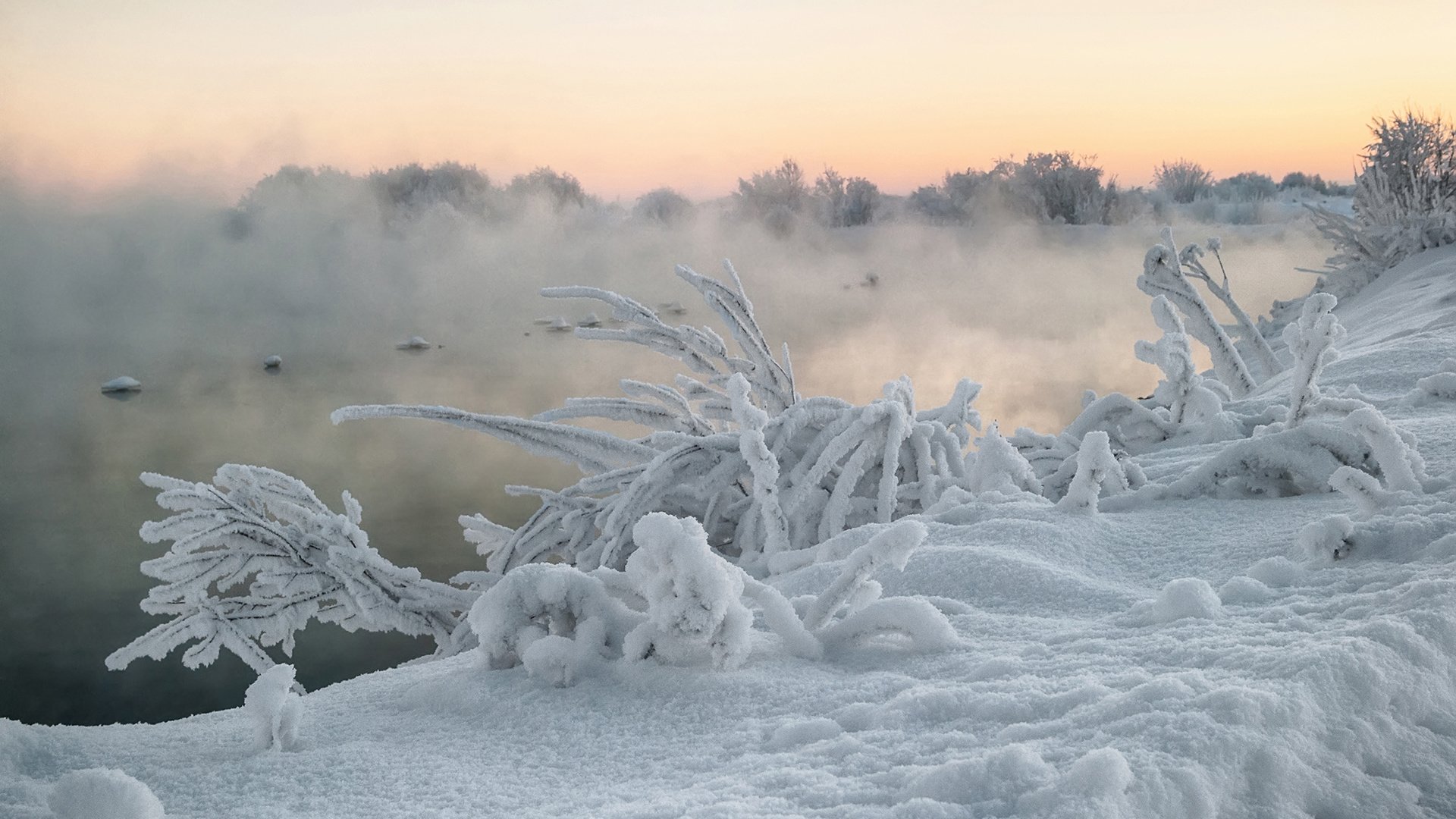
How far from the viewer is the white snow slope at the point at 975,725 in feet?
2.12

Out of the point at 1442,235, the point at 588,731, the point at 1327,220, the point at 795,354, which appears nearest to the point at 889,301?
the point at 795,354

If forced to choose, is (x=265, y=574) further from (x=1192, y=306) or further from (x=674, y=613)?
(x=1192, y=306)

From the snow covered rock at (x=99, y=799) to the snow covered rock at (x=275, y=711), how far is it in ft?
0.54

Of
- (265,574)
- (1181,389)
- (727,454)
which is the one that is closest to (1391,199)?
(1181,389)

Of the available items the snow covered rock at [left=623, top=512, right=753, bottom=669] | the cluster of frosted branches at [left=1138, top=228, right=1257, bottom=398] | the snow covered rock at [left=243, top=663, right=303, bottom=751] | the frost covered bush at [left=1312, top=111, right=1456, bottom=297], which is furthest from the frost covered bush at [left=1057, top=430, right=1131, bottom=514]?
the frost covered bush at [left=1312, top=111, right=1456, bottom=297]

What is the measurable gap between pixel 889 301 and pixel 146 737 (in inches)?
377

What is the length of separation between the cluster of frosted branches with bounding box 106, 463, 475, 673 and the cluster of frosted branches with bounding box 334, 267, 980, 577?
0.24 m

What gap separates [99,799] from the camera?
637 millimetres

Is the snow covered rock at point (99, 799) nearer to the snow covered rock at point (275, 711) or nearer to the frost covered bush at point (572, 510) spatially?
the snow covered rock at point (275, 711)

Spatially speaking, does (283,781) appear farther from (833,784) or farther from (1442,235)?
(1442,235)

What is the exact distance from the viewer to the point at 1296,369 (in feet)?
5.33

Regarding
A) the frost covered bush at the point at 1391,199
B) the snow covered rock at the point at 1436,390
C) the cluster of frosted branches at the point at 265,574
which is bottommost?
the cluster of frosted branches at the point at 265,574

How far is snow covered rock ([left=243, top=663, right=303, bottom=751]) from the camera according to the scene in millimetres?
818

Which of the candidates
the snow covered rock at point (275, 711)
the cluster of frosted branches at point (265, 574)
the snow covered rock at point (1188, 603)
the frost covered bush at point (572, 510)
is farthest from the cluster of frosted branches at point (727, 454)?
the snow covered rock at point (275, 711)
